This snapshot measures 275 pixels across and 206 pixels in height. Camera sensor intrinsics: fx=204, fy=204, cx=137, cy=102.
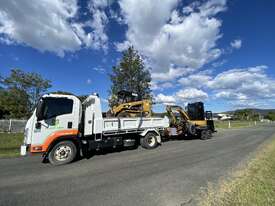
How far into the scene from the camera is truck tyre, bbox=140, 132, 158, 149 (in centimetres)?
1102

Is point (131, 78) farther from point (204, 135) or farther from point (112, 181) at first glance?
point (112, 181)

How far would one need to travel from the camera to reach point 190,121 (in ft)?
50.4

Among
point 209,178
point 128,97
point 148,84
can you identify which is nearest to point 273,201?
point 209,178

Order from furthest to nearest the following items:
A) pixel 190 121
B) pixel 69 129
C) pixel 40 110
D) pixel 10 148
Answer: pixel 190 121 < pixel 10 148 < pixel 69 129 < pixel 40 110

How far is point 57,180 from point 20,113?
105 ft

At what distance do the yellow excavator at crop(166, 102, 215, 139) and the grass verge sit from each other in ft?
29.0

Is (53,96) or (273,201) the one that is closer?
(273,201)

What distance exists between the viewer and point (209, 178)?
18.2ft

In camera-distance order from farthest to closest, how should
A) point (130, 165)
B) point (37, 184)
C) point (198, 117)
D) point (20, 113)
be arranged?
point (20, 113), point (198, 117), point (130, 165), point (37, 184)

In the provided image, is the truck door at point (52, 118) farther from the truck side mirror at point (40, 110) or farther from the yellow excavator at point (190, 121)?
the yellow excavator at point (190, 121)

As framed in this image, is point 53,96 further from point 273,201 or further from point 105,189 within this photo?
point 273,201

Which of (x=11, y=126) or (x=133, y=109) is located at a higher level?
(x=133, y=109)

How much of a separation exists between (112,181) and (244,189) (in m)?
3.17

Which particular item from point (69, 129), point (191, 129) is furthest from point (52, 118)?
point (191, 129)
